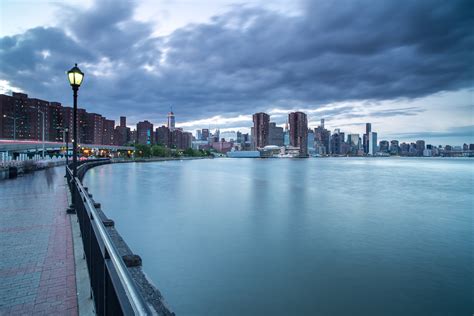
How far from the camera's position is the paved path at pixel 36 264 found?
5.40 metres

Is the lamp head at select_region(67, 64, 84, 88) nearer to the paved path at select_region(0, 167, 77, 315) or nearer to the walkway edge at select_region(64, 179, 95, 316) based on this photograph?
the paved path at select_region(0, 167, 77, 315)

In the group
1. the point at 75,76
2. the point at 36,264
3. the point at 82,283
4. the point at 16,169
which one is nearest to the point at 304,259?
the point at 82,283

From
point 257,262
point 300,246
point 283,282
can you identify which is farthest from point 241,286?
point 300,246

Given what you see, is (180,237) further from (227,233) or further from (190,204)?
(190,204)

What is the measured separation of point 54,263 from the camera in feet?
23.5

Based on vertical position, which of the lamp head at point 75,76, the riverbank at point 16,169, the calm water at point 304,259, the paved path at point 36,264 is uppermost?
the lamp head at point 75,76

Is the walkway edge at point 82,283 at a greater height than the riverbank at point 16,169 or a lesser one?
lesser

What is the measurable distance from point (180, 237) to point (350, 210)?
57.8 feet

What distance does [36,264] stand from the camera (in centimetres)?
714

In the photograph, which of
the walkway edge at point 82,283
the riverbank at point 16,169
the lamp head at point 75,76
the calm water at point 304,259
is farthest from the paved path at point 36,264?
the riverbank at point 16,169

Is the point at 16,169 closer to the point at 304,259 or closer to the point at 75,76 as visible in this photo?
the point at 75,76

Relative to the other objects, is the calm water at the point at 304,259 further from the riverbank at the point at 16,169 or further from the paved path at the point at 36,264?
the riverbank at the point at 16,169

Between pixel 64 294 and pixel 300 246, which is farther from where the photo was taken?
pixel 300 246

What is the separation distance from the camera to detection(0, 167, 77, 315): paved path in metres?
5.40
